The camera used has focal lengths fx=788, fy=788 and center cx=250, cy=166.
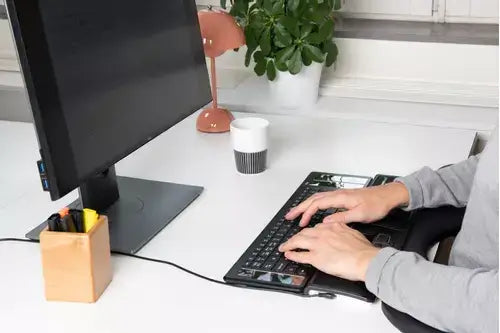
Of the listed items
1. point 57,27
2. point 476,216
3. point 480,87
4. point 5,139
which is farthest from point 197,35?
point 480,87

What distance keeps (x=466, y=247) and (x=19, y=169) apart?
40.8 inches

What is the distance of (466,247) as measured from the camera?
47.8 inches

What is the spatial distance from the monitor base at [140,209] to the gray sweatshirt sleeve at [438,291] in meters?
0.45

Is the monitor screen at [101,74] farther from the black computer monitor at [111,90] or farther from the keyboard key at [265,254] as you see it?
the keyboard key at [265,254]

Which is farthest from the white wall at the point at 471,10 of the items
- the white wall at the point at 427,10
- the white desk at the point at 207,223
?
the white desk at the point at 207,223

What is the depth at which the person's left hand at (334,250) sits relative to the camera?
119 centimetres

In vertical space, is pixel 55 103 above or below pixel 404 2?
above

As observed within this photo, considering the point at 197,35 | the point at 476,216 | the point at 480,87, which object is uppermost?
the point at 197,35

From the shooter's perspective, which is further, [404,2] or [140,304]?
[404,2]

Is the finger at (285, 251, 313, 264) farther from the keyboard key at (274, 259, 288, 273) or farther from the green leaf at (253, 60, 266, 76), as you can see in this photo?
the green leaf at (253, 60, 266, 76)

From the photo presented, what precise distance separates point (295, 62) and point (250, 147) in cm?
53

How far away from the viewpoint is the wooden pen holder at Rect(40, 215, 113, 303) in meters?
1.18

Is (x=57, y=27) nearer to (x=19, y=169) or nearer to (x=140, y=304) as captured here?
(x=140, y=304)

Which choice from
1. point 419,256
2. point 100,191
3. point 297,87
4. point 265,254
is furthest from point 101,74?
point 297,87
